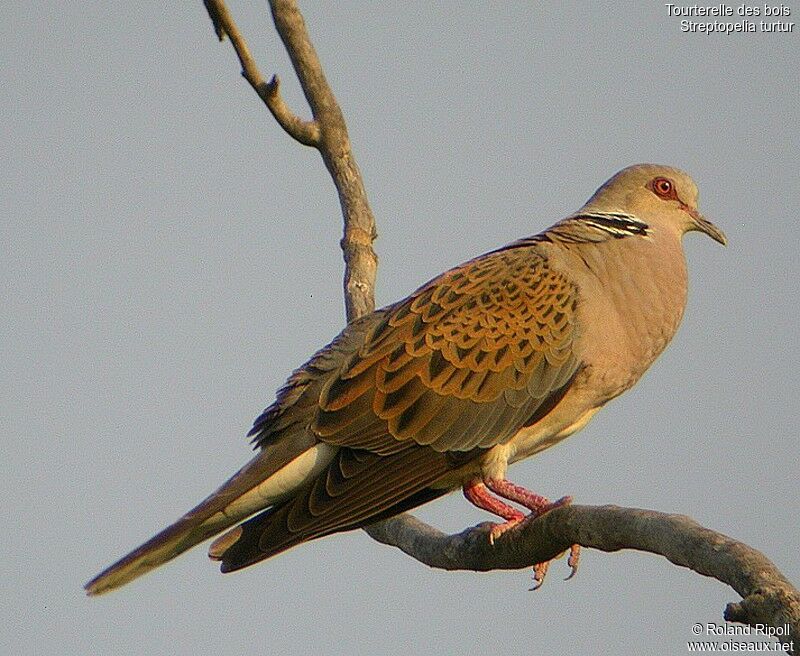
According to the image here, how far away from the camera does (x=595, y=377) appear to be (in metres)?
5.48

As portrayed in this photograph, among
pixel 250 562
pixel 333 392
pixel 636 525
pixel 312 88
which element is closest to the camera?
pixel 636 525

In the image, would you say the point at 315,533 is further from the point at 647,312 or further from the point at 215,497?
the point at 647,312

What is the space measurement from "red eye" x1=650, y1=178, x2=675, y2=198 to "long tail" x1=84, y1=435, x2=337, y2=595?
2.12 meters

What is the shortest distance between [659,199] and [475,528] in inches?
88.9

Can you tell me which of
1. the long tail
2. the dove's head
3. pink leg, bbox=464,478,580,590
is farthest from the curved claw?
→ the dove's head

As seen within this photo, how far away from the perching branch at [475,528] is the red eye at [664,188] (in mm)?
1344

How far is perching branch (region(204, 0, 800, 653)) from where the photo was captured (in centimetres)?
296

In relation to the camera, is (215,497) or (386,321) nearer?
(215,497)

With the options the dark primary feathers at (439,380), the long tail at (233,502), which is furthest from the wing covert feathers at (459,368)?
the long tail at (233,502)

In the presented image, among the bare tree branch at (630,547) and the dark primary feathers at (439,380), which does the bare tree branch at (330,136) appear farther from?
the bare tree branch at (630,547)

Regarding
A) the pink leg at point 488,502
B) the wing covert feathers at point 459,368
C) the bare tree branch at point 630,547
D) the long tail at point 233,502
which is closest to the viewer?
the bare tree branch at point 630,547

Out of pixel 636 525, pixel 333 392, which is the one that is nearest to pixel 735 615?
pixel 636 525

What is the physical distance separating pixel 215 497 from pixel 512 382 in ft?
4.21

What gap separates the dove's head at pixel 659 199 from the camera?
6.25 meters
